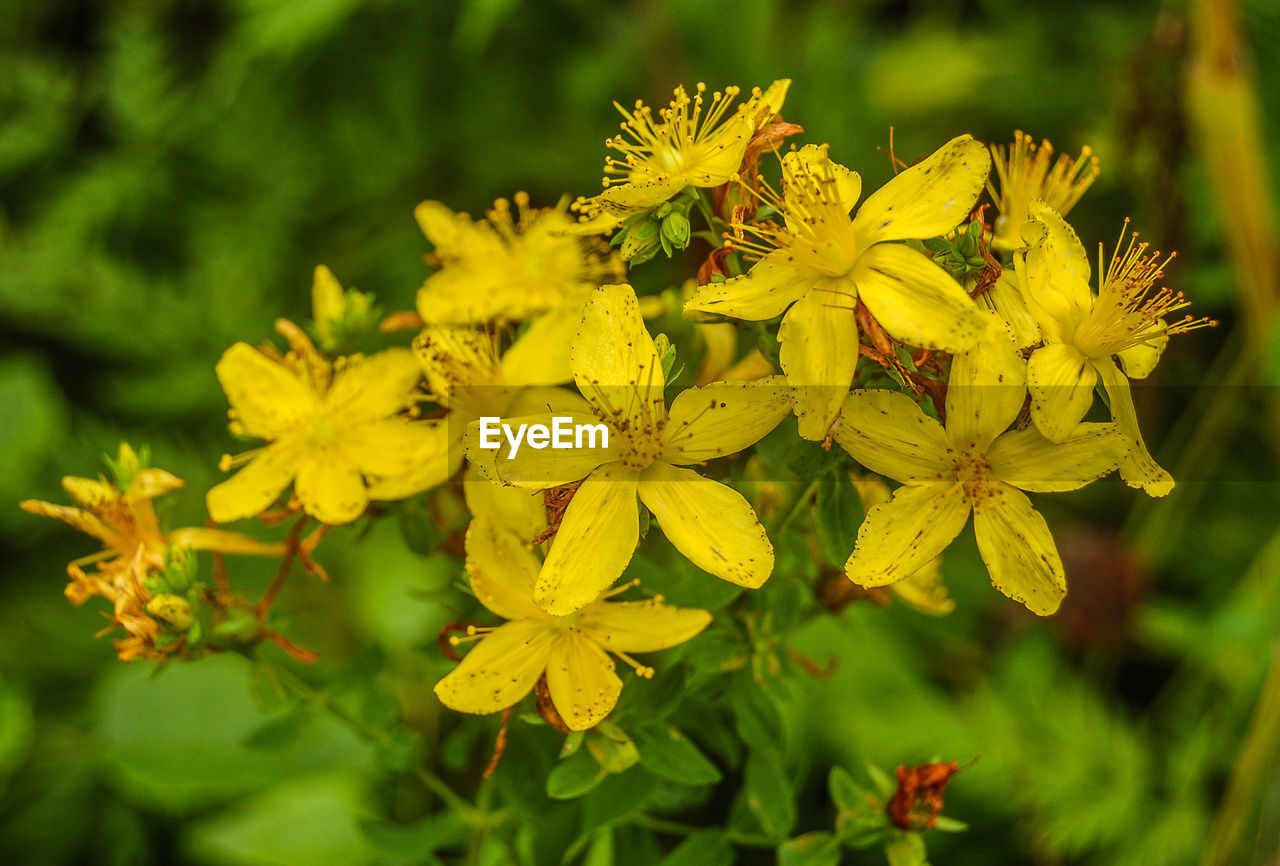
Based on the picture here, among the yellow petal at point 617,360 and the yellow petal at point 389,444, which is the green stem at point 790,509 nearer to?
the yellow petal at point 617,360

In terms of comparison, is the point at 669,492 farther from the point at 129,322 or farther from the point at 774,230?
the point at 129,322

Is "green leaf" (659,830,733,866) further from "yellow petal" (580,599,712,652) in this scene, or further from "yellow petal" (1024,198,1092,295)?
"yellow petal" (1024,198,1092,295)

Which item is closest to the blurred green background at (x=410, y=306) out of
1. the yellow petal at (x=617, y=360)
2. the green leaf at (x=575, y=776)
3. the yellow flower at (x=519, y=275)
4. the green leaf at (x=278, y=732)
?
the green leaf at (x=278, y=732)

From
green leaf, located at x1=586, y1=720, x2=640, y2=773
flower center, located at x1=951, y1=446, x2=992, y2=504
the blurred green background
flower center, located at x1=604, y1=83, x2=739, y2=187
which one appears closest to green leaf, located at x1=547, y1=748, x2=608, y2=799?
green leaf, located at x1=586, y1=720, x2=640, y2=773

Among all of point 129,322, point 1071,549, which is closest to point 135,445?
point 129,322

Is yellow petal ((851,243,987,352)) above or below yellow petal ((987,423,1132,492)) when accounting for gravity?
above

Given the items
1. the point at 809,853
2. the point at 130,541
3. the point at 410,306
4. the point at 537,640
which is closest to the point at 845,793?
the point at 809,853
